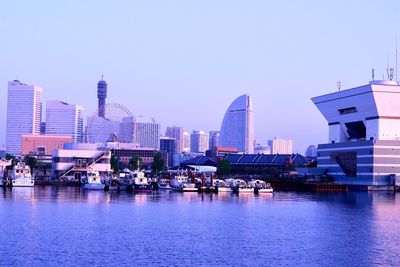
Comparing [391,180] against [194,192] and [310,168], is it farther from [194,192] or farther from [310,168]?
[194,192]

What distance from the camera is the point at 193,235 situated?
4503 cm

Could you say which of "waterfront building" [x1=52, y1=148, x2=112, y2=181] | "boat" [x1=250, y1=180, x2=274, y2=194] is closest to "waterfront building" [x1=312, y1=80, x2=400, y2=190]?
"boat" [x1=250, y1=180, x2=274, y2=194]

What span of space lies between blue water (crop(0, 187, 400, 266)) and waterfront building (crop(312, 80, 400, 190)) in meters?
44.9

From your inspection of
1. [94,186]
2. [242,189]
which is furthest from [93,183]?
[242,189]

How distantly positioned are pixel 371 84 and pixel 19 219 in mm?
72744

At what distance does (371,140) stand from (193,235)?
73.1 m

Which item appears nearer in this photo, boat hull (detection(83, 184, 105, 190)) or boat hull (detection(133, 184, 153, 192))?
boat hull (detection(133, 184, 153, 192))

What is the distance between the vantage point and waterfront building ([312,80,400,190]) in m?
112

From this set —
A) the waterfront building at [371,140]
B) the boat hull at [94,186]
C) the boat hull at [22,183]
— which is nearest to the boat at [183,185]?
the boat hull at [94,186]

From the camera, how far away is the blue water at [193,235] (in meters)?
36.2

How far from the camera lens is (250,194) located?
95250 mm

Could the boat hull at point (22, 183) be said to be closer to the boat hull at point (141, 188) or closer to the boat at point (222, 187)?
the boat hull at point (141, 188)

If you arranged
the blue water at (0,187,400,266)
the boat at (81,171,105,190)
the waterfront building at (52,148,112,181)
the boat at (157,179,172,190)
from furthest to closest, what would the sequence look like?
the waterfront building at (52,148,112,181) → the boat at (157,179,172,190) → the boat at (81,171,105,190) → the blue water at (0,187,400,266)

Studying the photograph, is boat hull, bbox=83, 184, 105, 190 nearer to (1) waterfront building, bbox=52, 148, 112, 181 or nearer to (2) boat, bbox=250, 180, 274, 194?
(2) boat, bbox=250, 180, 274, 194
